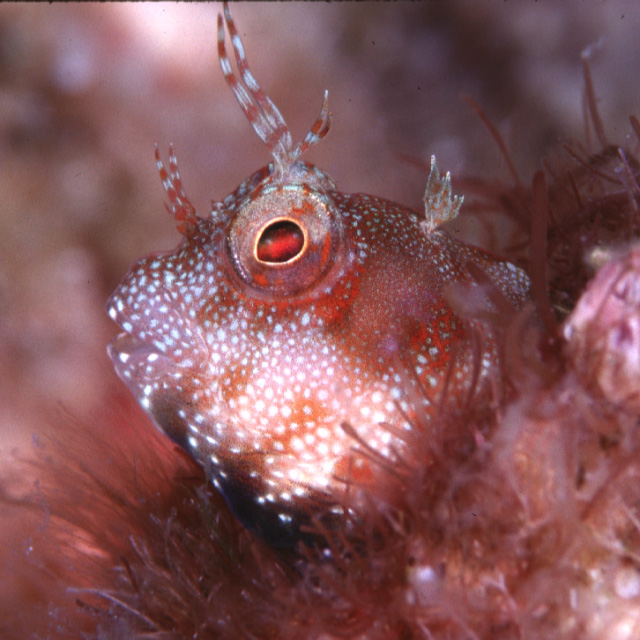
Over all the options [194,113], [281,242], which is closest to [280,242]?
[281,242]

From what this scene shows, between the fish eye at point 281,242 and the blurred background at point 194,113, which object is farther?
the blurred background at point 194,113

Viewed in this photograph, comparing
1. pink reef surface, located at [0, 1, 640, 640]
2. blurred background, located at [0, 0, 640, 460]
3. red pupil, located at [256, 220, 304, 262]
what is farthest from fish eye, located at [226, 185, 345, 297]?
A: blurred background, located at [0, 0, 640, 460]

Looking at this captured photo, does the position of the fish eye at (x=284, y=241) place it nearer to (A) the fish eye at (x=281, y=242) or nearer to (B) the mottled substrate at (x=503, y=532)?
(A) the fish eye at (x=281, y=242)

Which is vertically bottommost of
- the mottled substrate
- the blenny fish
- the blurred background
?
the mottled substrate

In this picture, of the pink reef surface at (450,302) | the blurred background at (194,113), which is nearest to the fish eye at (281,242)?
the pink reef surface at (450,302)

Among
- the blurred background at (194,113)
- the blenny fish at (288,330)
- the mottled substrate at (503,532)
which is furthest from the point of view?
the blurred background at (194,113)

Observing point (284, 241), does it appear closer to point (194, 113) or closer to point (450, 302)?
point (450, 302)

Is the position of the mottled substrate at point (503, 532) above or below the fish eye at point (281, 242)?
below

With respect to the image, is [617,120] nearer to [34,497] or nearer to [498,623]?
[498,623]

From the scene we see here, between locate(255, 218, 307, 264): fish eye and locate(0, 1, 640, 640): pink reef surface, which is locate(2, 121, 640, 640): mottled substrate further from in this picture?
locate(255, 218, 307, 264): fish eye
